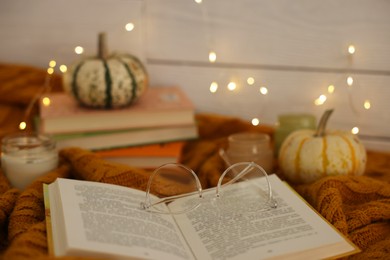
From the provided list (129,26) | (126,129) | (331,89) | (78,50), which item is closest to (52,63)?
(78,50)

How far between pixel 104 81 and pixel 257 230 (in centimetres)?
51

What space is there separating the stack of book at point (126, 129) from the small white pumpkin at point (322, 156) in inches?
10.0

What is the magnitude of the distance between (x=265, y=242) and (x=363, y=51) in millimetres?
600

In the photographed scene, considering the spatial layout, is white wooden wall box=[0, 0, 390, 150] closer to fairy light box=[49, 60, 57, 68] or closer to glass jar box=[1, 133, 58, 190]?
fairy light box=[49, 60, 57, 68]

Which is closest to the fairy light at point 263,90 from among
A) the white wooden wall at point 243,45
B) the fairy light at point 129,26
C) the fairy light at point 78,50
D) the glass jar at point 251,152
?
the white wooden wall at point 243,45

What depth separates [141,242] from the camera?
715mm

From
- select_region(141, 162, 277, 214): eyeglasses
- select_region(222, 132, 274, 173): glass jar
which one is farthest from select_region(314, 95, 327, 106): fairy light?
select_region(141, 162, 277, 214): eyeglasses

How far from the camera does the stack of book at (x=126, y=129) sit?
3.68 feet

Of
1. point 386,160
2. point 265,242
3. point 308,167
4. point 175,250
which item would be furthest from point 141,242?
point 386,160

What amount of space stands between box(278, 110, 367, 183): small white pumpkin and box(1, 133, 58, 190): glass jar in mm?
439

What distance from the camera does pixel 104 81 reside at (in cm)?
112

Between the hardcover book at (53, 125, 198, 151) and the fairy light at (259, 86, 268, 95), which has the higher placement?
the fairy light at (259, 86, 268, 95)

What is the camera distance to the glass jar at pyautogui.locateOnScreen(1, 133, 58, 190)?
975 mm

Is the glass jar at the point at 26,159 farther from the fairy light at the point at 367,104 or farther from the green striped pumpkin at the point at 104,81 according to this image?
the fairy light at the point at 367,104
